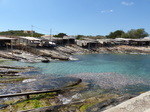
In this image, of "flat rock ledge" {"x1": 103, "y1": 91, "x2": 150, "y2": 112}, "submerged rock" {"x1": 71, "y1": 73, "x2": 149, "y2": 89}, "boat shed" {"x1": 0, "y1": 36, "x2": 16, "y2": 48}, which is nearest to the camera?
"flat rock ledge" {"x1": 103, "y1": 91, "x2": 150, "y2": 112}

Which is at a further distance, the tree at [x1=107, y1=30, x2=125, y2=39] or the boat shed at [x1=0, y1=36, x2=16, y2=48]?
the tree at [x1=107, y1=30, x2=125, y2=39]

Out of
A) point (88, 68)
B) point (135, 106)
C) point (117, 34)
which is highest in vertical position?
point (117, 34)

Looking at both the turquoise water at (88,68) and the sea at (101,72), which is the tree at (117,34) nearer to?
the turquoise water at (88,68)

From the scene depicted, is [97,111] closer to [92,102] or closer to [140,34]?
[92,102]

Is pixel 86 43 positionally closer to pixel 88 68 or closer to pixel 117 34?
pixel 88 68

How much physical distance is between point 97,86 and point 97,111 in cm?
739

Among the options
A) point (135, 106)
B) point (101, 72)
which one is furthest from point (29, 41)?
point (135, 106)

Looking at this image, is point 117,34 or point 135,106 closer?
point 135,106

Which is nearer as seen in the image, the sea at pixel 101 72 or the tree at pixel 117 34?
the sea at pixel 101 72

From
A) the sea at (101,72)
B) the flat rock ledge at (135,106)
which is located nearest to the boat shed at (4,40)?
the sea at (101,72)

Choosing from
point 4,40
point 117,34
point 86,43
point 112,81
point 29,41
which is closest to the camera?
point 112,81

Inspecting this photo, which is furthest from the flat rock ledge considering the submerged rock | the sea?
the sea

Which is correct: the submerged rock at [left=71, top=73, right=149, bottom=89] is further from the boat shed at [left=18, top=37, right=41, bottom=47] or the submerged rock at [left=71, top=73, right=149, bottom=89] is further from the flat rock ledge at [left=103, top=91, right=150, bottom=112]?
the boat shed at [left=18, top=37, right=41, bottom=47]

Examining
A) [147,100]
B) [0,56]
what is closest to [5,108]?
[147,100]
